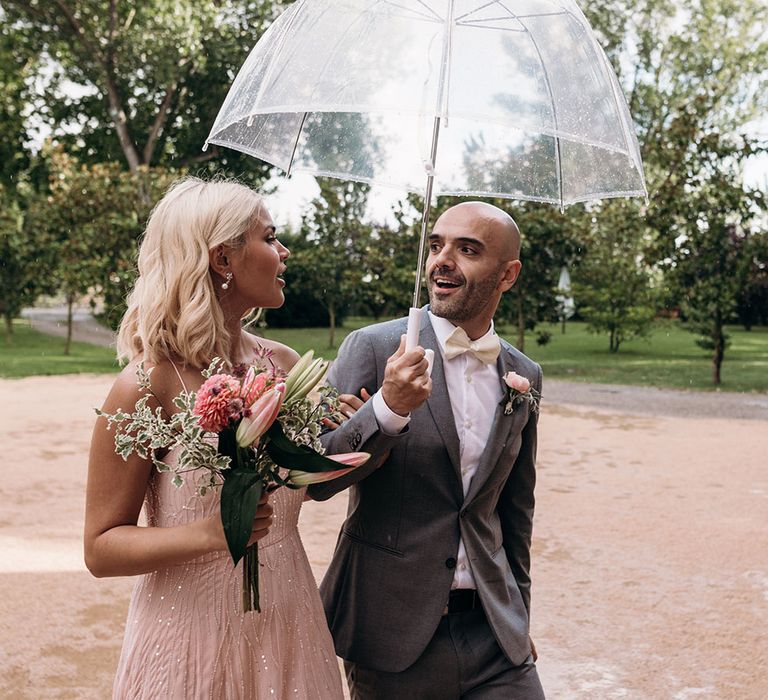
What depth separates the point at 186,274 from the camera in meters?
2.41

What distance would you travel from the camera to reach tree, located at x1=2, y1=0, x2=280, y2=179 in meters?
27.7

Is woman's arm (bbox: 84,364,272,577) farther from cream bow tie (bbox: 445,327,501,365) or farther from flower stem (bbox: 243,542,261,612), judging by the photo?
cream bow tie (bbox: 445,327,501,365)

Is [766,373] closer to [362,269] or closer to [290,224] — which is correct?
[362,269]

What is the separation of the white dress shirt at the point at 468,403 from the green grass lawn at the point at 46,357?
1476 cm

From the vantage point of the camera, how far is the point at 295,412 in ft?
6.98

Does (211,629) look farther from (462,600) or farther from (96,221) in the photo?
(96,221)

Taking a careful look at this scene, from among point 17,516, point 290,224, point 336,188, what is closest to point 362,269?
point 336,188

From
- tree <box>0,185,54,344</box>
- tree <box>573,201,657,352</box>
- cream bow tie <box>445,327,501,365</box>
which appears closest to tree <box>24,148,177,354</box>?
tree <box>0,185,54,344</box>

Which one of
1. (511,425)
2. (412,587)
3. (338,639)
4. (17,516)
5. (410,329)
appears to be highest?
(410,329)

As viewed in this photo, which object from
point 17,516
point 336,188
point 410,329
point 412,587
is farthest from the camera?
point 336,188

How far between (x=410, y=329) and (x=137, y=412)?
710 millimetres

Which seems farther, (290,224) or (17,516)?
(290,224)

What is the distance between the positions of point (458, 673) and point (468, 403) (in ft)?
2.62

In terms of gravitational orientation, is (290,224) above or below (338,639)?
above
